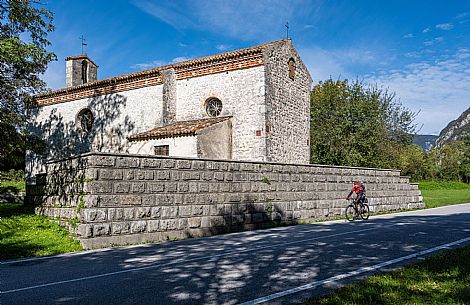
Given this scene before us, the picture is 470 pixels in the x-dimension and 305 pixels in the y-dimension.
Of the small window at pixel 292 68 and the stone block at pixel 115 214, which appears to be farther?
the small window at pixel 292 68

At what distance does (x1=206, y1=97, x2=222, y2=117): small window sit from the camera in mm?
21641

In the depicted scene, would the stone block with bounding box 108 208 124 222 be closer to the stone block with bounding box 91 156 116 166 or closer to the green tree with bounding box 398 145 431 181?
the stone block with bounding box 91 156 116 166

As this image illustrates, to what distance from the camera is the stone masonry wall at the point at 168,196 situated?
9.47 metres

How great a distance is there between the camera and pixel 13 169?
104ft

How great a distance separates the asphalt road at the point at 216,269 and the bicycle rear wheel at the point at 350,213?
5.20 m

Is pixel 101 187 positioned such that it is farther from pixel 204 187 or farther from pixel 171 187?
pixel 204 187

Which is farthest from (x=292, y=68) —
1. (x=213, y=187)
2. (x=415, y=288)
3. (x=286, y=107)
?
(x=415, y=288)

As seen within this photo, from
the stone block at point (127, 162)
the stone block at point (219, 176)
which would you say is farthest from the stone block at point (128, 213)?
the stone block at point (219, 176)

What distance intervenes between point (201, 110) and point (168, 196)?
1182cm

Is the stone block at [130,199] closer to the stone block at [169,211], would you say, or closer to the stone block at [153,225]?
the stone block at [153,225]

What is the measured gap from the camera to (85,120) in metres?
26.2

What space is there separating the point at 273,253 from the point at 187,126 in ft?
41.6

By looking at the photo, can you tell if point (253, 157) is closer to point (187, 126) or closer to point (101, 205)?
point (187, 126)

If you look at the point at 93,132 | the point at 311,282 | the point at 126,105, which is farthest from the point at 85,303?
the point at 93,132
